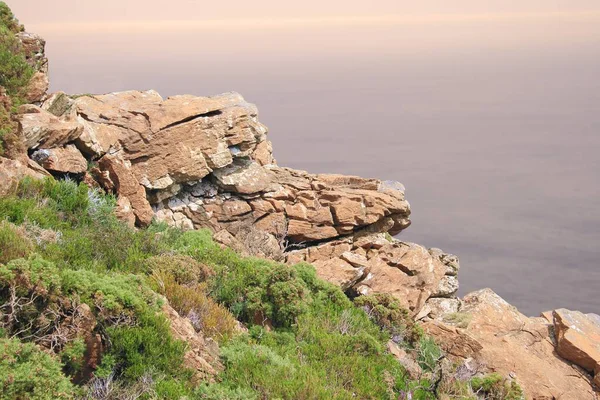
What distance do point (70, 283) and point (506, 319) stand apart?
12998mm

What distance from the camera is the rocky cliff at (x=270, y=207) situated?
14.1 metres

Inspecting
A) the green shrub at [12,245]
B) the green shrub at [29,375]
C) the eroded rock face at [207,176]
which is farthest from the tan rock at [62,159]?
the green shrub at [29,375]

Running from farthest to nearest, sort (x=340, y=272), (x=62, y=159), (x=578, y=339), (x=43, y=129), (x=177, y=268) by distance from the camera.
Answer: (x=578, y=339) → (x=340, y=272) → (x=62, y=159) → (x=43, y=129) → (x=177, y=268)

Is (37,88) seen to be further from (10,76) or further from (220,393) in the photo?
(220,393)

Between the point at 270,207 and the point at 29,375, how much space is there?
12.2 m

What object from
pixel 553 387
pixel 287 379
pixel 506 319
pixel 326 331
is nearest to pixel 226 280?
pixel 326 331

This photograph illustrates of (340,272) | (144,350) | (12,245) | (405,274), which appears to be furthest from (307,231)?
(144,350)

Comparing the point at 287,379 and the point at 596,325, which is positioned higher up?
the point at 287,379

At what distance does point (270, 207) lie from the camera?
1773cm

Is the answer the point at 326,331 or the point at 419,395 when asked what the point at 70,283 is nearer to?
the point at 326,331

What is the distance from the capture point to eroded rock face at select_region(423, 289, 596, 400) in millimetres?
13773

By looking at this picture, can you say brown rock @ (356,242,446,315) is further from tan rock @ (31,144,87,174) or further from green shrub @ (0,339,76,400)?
green shrub @ (0,339,76,400)

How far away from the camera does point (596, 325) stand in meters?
17.3

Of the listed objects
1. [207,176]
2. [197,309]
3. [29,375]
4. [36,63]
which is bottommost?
[207,176]
